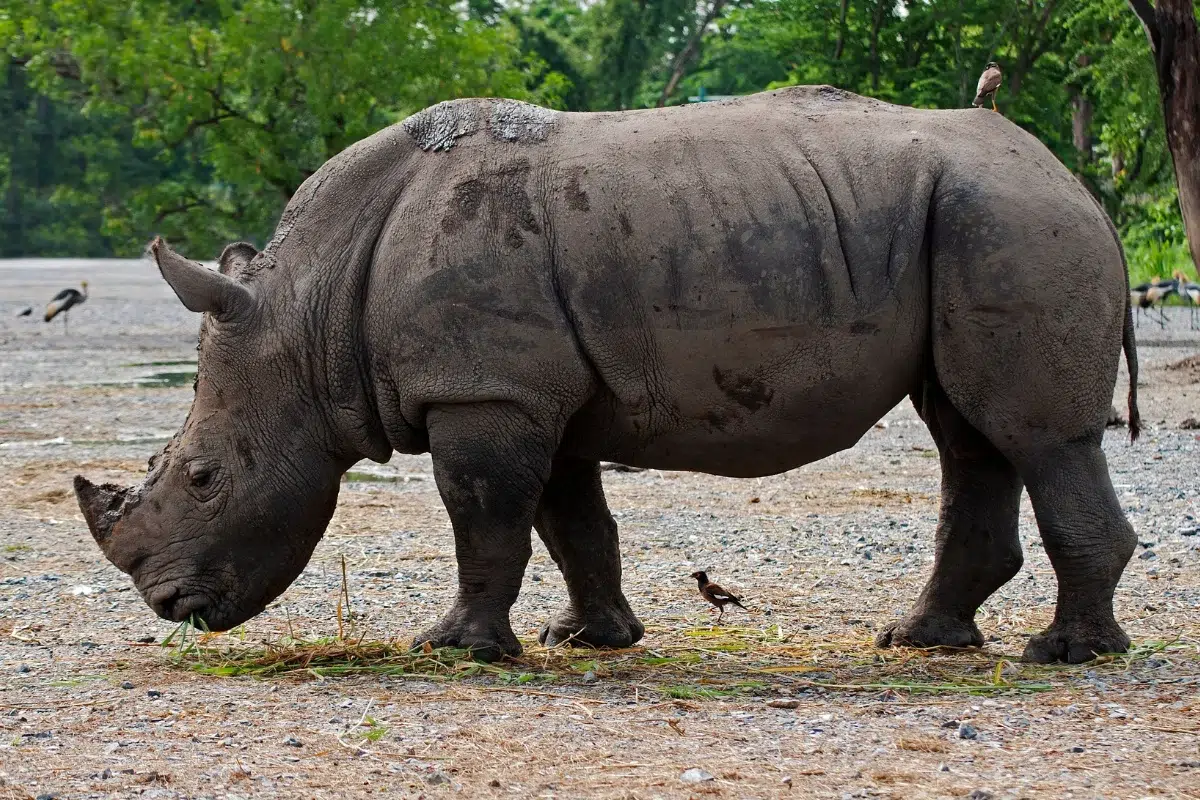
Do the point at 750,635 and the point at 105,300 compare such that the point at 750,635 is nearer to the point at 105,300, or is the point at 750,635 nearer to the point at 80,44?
the point at 80,44

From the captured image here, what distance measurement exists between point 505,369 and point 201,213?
2059 cm

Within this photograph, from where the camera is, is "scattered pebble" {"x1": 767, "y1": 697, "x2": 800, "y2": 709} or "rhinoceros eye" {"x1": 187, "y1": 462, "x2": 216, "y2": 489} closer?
"scattered pebble" {"x1": 767, "y1": 697, "x2": 800, "y2": 709}

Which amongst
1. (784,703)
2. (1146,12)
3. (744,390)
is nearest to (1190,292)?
(1146,12)

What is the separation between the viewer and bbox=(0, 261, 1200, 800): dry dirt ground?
4.67 meters

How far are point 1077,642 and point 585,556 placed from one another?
75.2 inches

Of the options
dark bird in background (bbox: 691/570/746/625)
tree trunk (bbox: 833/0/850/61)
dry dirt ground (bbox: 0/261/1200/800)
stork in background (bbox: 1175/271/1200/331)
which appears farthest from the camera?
tree trunk (bbox: 833/0/850/61)

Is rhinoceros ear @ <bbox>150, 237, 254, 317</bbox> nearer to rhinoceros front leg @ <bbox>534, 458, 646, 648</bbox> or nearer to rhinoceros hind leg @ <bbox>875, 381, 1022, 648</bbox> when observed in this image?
rhinoceros front leg @ <bbox>534, 458, 646, 648</bbox>

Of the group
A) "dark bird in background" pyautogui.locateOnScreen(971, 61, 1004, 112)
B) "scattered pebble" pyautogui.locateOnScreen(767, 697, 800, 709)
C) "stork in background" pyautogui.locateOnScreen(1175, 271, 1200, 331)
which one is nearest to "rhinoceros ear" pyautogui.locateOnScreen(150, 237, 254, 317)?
"scattered pebble" pyautogui.locateOnScreen(767, 697, 800, 709)

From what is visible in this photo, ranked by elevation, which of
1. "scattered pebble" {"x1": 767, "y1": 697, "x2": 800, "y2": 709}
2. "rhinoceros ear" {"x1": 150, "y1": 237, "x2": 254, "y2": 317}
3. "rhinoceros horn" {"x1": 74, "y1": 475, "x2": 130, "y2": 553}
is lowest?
"scattered pebble" {"x1": 767, "y1": 697, "x2": 800, "y2": 709}

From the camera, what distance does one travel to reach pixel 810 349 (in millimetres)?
6121

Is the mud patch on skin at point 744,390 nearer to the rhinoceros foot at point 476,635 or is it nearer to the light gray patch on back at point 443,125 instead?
the rhinoceros foot at point 476,635

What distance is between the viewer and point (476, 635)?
6.34 metres

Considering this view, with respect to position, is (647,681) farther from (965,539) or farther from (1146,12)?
(1146,12)

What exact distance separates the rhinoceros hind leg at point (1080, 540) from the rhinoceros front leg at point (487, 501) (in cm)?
177
